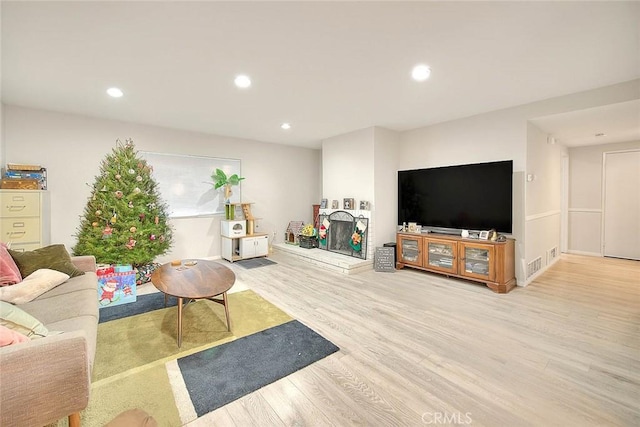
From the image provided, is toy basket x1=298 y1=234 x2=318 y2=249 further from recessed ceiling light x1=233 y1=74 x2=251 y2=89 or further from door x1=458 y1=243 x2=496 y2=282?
recessed ceiling light x1=233 y1=74 x2=251 y2=89

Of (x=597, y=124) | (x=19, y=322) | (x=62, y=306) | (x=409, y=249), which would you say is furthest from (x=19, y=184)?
(x=597, y=124)

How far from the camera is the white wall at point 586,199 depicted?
17.3 feet

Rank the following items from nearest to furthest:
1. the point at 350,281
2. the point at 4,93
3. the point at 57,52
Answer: the point at 57,52, the point at 4,93, the point at 350,281

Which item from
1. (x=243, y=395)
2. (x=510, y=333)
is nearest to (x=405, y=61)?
(x=510, y=333)

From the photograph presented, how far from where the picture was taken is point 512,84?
289cm

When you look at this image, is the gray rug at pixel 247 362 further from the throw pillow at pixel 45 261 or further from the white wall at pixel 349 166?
the white wall at pixel 349 166

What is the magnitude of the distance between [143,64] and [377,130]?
3427 mm

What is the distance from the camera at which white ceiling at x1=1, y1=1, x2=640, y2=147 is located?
1.81 meters

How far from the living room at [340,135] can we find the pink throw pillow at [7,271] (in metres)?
1.76

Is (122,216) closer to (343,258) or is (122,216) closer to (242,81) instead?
(242,81)

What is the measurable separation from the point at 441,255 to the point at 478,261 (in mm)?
507

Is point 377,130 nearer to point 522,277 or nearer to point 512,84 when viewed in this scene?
point 512,84

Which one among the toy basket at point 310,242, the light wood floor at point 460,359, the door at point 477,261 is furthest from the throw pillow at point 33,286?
the door at point 477,261

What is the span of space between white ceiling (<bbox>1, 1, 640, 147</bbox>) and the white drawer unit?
1.23m
